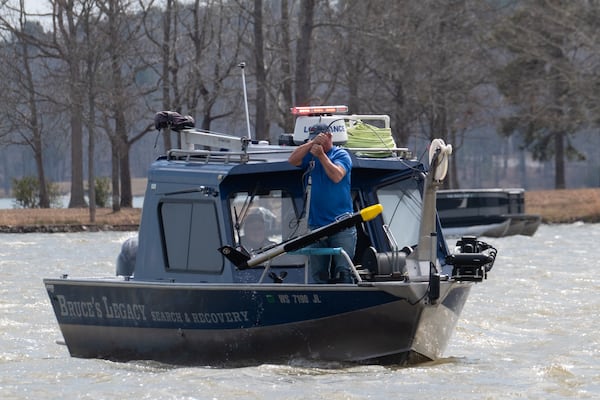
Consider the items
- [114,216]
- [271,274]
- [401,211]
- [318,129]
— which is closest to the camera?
[318,129]

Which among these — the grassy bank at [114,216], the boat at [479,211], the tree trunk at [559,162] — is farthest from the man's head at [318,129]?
the tree trunk at [559,162]

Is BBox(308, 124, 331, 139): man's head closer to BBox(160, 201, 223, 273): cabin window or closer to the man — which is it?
the man

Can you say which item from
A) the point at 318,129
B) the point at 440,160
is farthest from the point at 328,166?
the point at 440,160

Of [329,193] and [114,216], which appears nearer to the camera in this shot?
[329,193]

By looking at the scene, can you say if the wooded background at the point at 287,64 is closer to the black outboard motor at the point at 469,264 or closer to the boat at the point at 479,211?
the boat at the point at 479,211

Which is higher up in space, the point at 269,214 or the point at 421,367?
the point at 269,214

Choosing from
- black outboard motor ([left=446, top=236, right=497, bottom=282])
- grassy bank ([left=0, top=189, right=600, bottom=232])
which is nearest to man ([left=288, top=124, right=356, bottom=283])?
black outboard motor ([left=446, top=236, right=497, bottom=282])

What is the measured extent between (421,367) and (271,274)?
1827 mm

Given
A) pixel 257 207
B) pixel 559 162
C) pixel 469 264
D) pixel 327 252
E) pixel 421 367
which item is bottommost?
pixel 559 162

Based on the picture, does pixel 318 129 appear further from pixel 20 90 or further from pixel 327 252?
pixel 20 90

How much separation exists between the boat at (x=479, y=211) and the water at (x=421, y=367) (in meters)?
18.6

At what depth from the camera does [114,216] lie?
51688mm

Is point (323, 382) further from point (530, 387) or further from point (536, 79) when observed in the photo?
point (536, 79)

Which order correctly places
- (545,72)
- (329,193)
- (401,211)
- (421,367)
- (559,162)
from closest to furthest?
(329,193) < (421,367) < (401,211) < (545,72) < (559,162)
